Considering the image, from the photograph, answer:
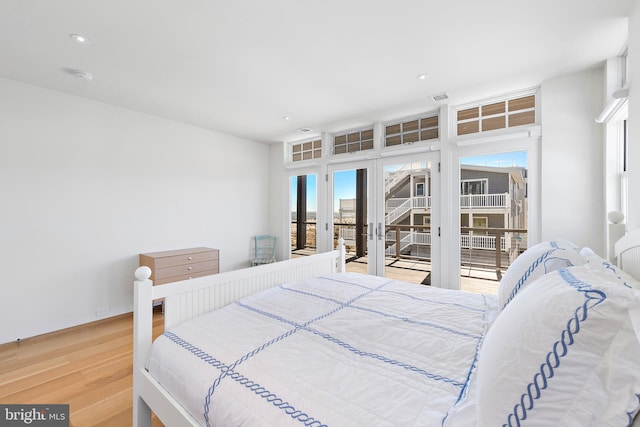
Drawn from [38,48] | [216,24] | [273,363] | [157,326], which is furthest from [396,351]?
[38,48]

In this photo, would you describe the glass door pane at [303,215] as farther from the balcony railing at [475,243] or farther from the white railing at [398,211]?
the white railing at [398,211]

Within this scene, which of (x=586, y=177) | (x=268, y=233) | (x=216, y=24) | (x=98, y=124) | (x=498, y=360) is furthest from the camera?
(x=268, y=233)

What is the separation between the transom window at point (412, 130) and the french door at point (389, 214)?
242 millimetres

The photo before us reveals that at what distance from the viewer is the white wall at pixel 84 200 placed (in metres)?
2.54

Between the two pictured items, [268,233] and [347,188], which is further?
[268,233]

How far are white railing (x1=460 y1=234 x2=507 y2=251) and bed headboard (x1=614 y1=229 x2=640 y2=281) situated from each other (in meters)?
1.55

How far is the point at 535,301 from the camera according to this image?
695 millimetres

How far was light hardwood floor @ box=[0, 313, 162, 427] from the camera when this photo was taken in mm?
1698

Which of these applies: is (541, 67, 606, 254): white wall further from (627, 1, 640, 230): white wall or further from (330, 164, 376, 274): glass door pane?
(330, 164, 376, 274): glass door pane

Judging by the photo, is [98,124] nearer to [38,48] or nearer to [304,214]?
[38,48]

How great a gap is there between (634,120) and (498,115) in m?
1.29

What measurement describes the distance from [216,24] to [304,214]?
9.95 ft

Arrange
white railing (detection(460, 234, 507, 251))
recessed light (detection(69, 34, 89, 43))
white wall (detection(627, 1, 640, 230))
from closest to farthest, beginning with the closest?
white wall (detection(627, 1, 640, 230)), recessed light (detection(69, 34, 89, 43)), white railing (detection(460, 234, 507, 251))

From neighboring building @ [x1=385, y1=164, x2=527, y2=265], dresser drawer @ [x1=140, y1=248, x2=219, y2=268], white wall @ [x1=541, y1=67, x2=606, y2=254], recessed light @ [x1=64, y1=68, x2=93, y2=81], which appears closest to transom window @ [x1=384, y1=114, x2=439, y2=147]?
neighboring building @ [x1=385, y1=164, x2=527, y2=265]
